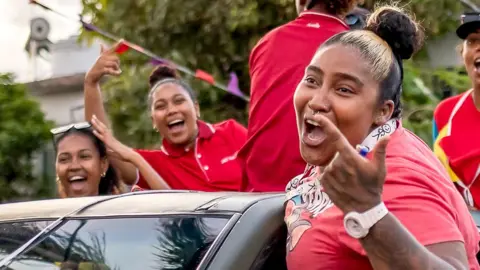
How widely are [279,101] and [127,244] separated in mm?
1207

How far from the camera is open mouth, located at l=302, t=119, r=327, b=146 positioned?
Result: 258 cm

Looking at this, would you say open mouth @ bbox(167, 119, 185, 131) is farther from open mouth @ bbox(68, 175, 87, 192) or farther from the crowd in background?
open mouth @ bbox(68, 175, 87, 192)

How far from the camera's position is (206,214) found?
2818 mm

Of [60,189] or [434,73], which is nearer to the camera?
[60,189]

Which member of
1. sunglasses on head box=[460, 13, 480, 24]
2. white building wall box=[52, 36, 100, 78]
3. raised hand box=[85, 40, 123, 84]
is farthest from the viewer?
white building wall box=[52, 36, 100, 78]

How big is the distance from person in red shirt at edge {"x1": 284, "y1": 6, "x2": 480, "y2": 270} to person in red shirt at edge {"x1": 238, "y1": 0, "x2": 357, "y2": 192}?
2.89 feet

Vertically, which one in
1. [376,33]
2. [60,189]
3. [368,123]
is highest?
[376,33]

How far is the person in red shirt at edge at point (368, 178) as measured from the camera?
7.43 ft

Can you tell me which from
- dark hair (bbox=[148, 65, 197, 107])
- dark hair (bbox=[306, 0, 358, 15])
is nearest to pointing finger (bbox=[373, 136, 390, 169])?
dark hair (bbox=[306, 0, 358, 15])

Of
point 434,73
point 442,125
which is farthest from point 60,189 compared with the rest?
point 434,73

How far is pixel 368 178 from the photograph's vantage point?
7.30ft

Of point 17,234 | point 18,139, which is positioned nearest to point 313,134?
point 17,234

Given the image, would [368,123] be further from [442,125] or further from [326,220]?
[442,125]

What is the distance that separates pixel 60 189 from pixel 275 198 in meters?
2.16
